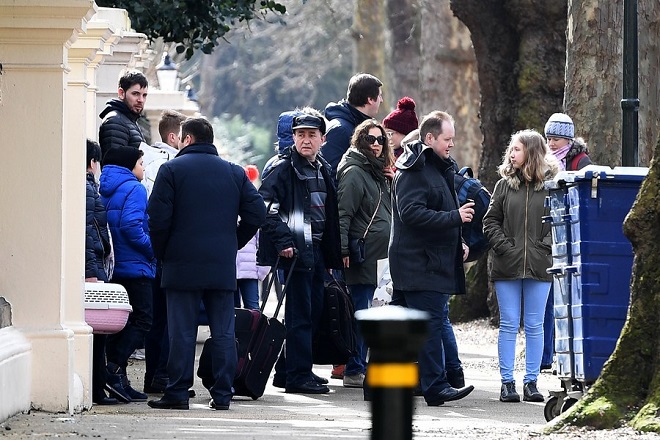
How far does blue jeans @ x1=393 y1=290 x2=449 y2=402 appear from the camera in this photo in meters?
11.0

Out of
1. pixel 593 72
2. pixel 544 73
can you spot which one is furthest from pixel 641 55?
pixel 544 73

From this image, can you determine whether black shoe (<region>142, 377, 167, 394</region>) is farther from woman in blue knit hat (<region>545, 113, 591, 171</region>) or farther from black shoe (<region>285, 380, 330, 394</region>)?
woman in blue knit hat (<region>545, 113, 591, 171</region>)

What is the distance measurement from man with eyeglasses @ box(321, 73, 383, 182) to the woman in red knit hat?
23cm

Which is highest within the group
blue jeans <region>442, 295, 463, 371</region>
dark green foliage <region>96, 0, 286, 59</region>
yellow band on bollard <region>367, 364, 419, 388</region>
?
dark green foliage <region>96, 0, 286, 59</region>

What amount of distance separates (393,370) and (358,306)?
7949mm

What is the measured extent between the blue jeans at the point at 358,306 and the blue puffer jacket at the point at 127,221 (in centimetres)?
170

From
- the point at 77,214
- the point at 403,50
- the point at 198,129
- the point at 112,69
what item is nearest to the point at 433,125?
the point at 198,129

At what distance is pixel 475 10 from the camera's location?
62.4 feet

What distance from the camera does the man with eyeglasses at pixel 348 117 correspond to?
13180 millimetres

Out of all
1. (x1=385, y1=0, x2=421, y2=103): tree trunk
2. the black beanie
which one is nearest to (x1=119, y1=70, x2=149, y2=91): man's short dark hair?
the black beanie

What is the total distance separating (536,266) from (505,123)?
809 centimetres

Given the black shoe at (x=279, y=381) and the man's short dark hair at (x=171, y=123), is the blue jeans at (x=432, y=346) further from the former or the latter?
the man's short dark hair at (x=171, y=123)

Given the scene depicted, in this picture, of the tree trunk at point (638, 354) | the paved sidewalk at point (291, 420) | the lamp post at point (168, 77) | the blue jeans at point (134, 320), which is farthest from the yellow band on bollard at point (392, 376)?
the lamp post at point (168, 77)

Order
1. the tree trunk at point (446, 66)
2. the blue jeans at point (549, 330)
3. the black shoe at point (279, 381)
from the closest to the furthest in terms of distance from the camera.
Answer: the black shoe at point (279, 381) < the blue jeans at point (549, 330) < the tree trunk at point (446, 66)
